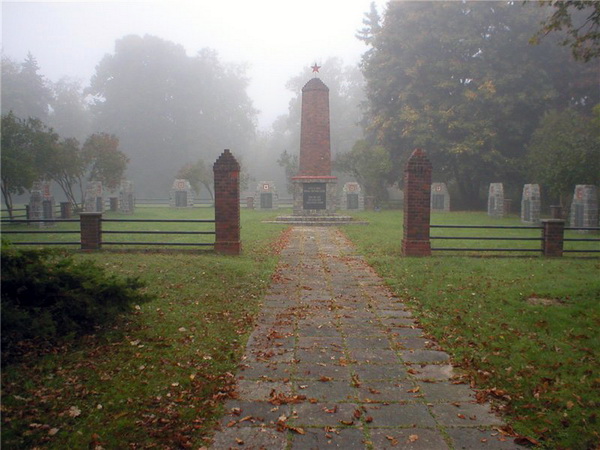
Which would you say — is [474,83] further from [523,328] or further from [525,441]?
[525,441]

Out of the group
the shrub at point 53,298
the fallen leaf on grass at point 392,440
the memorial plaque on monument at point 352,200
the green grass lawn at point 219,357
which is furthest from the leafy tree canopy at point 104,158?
the fallen leaf on grass at point 392,440

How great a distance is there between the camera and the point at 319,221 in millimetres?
21250

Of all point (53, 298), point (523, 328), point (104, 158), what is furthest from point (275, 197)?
point (53, 298)

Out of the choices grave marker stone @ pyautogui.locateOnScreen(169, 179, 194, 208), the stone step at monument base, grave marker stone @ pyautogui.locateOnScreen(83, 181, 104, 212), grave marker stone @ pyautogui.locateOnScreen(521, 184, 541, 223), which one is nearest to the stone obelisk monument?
the stone step at monument base

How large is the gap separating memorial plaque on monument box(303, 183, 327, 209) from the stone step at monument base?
0.83 m

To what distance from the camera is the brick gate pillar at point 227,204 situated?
422 inches

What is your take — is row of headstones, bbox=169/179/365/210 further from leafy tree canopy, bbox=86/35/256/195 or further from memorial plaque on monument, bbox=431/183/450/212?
leafy tree canopy, bbox=86/35/256/195

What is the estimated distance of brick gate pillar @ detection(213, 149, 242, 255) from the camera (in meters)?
10.7

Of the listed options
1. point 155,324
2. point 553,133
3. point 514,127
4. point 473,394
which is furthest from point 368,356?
point 514,127

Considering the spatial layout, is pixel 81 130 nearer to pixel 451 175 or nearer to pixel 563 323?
pixel 451 175

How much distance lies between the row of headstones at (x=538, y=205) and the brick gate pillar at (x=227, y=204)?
13.6m

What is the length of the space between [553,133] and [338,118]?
3763 centimetres

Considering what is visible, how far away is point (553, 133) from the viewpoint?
83.6 feet

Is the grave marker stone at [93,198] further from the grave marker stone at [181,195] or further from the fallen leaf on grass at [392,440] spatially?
the fallen leaf on grass at [392,440]
